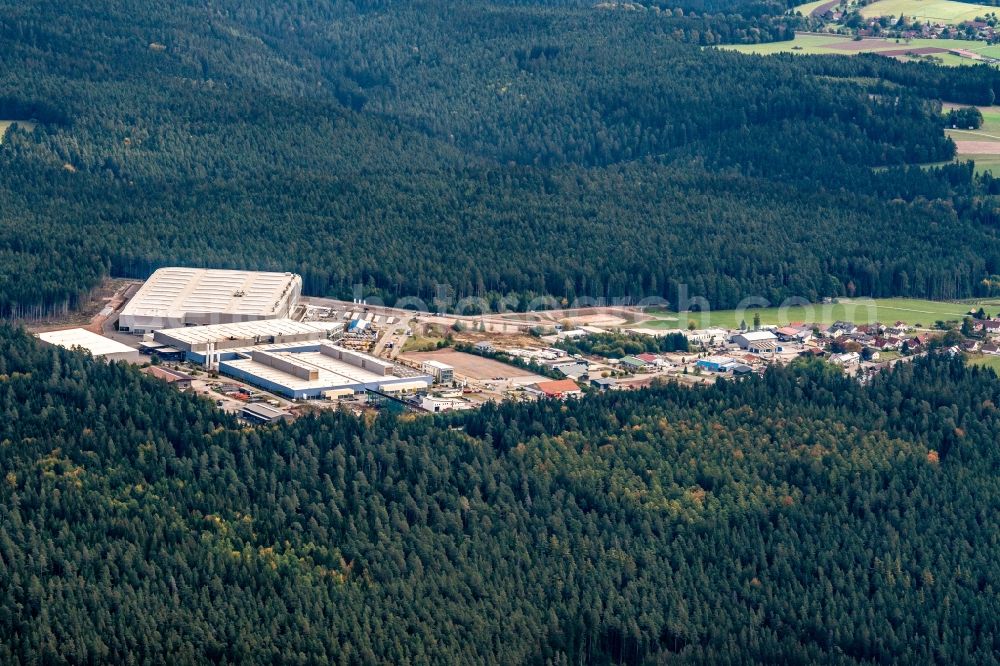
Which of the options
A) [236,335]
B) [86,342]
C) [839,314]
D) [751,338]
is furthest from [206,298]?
[839,314]

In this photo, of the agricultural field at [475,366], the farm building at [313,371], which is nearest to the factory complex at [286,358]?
the farm building at [313,371]

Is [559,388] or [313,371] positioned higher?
[313,371]

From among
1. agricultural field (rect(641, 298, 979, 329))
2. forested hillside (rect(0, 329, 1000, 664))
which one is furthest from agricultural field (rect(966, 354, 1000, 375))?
forested hillside (rect(0, 329, 1000, 664))

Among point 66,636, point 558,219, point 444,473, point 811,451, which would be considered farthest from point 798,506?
point 558,219

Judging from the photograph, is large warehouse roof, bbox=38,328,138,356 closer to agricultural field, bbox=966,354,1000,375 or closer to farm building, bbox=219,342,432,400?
farm building, bbox=219,342,432,400

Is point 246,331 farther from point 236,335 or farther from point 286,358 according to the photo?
point 286,358
